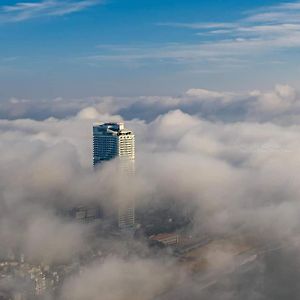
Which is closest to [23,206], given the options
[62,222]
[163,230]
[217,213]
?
[62,222]

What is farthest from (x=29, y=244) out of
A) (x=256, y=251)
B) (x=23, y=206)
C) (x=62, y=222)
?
(x=256, y=251)

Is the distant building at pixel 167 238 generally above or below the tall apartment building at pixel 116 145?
below

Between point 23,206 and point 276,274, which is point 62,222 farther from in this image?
point 276,274

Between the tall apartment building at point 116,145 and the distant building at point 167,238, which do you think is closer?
the distant building at point 167,238

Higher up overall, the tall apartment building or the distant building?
the tall apartment building

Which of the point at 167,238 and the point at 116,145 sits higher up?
the point at 116,145

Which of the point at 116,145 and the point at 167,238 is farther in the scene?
the point at 116,145

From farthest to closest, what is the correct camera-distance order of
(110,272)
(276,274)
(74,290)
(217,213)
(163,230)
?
(217,213)
(163,230)
(276,274)
(110,272)
(74,290)

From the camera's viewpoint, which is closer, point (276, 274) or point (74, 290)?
point (74, 290)

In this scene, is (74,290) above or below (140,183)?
above

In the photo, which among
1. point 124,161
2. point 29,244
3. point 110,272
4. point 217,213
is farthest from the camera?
point 124,161

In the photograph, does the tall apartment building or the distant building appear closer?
the distant building
